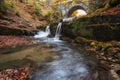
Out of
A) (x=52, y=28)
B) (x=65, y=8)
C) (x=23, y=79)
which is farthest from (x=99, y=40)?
(x=65, y=8)

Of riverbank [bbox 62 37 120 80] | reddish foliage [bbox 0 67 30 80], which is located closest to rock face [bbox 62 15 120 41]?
riverbank [bbox 62 37 120 80]

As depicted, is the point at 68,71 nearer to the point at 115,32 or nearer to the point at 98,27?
the point at 115,32

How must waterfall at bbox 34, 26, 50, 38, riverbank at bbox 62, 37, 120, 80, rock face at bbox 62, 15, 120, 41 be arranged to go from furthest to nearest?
waterfall at bbox 34, 26, 50, 38 → rock face at bbox 62, 15, 120, 41 → riverbank at bbox 62, 37, 120, 80

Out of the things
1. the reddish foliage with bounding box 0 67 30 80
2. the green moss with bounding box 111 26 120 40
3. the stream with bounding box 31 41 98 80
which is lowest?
the stream with bounding box 31 41 98 80

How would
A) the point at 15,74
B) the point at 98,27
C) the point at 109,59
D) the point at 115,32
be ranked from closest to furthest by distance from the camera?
the point at 15,74, the point at 109,59, the point at 115,32, the point at 98,27

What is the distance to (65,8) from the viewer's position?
1127 inches

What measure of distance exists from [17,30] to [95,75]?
1034cm

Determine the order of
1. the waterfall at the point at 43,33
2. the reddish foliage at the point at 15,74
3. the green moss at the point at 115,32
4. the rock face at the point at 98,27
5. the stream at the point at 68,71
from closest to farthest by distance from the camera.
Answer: the reddish foliage at the point at 15,74 → the stream at the point at 68,71 → the green moss at the point at 115,32 → the rock face at the point at 98,27 → the waterfall at the point at 43,33

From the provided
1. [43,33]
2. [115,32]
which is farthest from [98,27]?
[43,33]

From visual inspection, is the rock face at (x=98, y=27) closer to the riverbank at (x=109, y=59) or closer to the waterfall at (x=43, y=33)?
the riverbank at (x=109, y=59)

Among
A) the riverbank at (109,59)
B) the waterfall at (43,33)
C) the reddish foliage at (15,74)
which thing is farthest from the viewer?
the waterfall at (43,33)

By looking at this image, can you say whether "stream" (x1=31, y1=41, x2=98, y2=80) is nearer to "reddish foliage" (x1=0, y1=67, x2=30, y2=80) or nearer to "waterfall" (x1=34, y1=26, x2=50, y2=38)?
"reddish foliage" (x1=0, y1=67, x2=30, y2=80)

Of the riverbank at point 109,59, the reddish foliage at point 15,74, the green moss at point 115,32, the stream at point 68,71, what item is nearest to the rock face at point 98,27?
the green moss at point 115,32

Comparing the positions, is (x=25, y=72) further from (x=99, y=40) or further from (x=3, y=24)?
(x=3, y=24)
